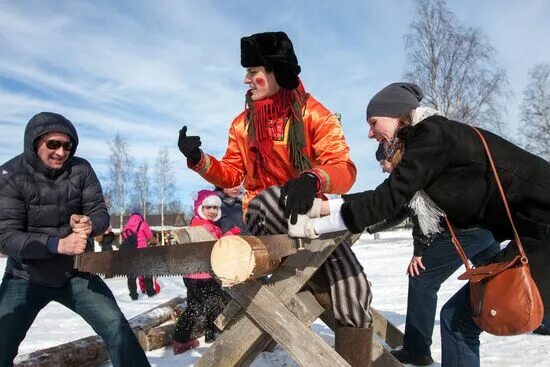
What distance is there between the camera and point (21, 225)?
293cm

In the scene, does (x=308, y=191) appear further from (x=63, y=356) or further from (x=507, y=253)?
(x=63, y=356)

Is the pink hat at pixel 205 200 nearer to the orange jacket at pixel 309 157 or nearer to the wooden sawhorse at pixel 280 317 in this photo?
the orange jacket at pixel 309 157

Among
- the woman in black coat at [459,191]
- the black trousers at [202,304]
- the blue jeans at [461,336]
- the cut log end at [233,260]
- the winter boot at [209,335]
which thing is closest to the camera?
the cut log end at [233,260]

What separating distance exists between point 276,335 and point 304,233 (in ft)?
1.88

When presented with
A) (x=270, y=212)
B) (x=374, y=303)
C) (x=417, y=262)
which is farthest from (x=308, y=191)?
(x=374, y=303)

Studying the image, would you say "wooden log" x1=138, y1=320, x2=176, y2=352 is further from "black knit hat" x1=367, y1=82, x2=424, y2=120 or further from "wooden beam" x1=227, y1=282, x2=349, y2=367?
"black knit hat" x1=367, y1=82, x2=424, y2=120

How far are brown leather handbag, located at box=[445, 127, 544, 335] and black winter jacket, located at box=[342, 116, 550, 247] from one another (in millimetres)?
69

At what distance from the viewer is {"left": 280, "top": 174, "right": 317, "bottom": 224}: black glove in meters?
2.10

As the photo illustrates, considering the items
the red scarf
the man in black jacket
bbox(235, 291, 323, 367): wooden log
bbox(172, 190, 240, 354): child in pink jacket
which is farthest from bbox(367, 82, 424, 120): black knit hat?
bbox(172, 190, 240, 354): child in pink jacket

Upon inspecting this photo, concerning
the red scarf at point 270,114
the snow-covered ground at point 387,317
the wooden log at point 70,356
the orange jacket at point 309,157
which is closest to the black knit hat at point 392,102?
the orange jacket at point 309,157

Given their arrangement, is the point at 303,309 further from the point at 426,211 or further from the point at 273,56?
the point at 273,56

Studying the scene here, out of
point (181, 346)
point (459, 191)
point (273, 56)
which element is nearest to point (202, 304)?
point (181, 346)

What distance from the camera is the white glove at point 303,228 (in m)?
2.14

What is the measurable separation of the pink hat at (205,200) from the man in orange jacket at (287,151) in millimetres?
2694
